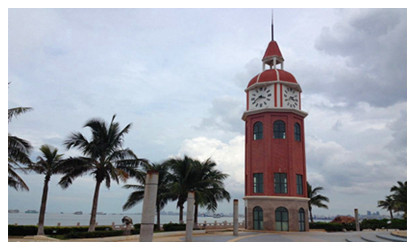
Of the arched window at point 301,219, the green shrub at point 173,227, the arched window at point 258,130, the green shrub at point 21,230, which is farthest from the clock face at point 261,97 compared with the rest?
the green shrub at point 21,230

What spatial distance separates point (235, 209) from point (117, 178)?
9.20 meters

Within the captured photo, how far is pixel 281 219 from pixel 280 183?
3.18m

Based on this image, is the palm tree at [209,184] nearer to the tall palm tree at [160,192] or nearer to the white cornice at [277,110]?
the tall palm tree at [160,192]

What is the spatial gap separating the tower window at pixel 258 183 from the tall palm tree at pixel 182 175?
6.64 metres

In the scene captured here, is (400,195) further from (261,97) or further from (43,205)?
(43,205)

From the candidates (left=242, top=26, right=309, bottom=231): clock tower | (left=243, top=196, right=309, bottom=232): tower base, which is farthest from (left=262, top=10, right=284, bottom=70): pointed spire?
(left=243, top=196, right=309, bottom=232): tower base

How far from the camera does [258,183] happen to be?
32688 mm

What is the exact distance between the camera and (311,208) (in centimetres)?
4334

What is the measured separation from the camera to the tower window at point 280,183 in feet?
104

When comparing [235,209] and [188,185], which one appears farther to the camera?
[188,185]

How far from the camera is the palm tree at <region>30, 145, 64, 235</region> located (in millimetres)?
22000

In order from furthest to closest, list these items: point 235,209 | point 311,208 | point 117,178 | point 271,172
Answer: point 311,208 < point 271,172 < point 235,209 < point 117,178

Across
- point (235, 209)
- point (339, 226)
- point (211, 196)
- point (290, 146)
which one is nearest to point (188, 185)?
point (211, 196)

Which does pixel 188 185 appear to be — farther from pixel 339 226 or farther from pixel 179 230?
pixel 339 226
